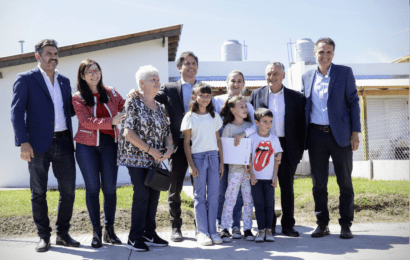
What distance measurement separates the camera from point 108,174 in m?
3.84

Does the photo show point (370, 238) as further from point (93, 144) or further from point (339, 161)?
point (93, 144)

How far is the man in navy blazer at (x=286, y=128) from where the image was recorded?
14.3ft

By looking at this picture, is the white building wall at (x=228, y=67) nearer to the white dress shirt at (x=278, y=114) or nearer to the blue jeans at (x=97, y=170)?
the white dress shirt at (x=278, y=114)

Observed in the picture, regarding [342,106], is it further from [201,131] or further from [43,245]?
[43,245]

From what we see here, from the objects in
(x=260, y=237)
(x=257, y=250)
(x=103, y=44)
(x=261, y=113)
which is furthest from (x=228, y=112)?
(x=103, y=44)

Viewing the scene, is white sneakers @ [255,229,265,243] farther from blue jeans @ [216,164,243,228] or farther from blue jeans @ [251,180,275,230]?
blue jeans @ [216,164,243,228]

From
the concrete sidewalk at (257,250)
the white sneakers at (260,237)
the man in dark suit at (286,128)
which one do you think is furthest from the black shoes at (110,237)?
the man in dark suit at (286,128)

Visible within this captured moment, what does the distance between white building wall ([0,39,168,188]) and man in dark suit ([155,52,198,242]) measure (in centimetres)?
625

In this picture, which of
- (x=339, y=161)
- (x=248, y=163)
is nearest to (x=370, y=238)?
(x=339, y=161)

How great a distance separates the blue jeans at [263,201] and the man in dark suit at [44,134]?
207 cm

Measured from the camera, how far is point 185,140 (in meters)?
4.00

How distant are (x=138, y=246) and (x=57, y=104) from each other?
1.84 metres

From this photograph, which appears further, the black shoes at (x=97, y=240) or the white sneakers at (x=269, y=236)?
the white sneakers at (x=269, y=236)

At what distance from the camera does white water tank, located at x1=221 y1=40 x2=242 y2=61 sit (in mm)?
20828
